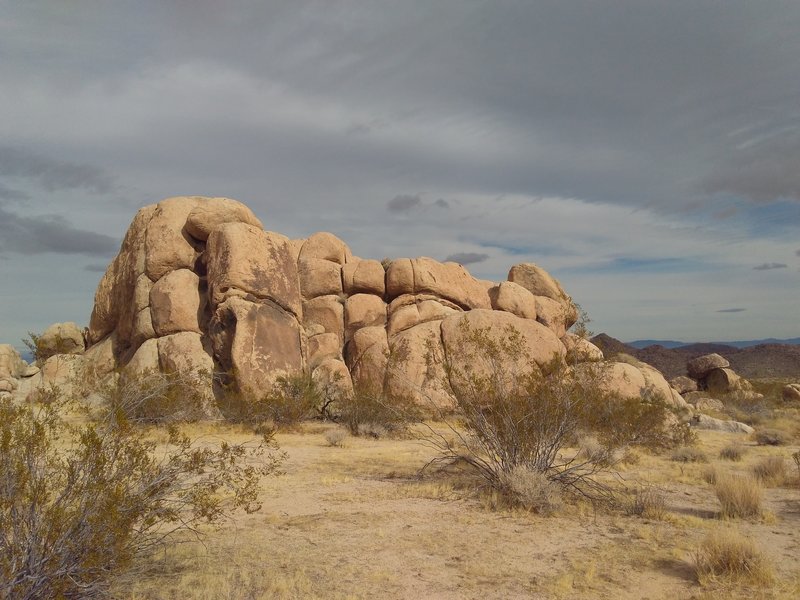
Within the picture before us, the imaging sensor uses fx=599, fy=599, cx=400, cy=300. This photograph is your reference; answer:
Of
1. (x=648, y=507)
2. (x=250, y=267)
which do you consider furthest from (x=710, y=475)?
(x=250, y=267)

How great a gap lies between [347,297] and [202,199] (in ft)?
25.5

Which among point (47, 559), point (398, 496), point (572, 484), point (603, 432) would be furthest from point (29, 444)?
point (603, 432)

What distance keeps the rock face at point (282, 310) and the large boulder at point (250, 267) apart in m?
0.05

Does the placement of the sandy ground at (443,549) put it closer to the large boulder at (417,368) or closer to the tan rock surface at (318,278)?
the large boulder at (417,368)

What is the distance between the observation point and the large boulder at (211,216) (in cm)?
2489

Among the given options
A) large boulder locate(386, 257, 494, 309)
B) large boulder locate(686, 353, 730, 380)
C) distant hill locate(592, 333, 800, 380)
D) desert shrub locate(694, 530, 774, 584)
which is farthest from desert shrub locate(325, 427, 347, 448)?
distant hill locate(592, 333, 800, 380)

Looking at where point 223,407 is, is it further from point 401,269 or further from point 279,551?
point 279,551

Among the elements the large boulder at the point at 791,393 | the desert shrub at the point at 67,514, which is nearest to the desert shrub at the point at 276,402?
the desert shrub at the point at 67,514

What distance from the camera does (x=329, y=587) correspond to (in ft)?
20.7

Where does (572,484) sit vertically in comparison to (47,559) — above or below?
below

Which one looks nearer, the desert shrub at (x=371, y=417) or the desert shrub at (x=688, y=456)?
the desert shrub at (x=688, y=456)

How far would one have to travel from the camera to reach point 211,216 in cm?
2492

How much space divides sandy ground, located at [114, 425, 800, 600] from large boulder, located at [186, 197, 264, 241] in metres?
15.9

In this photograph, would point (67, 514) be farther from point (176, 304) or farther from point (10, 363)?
point (10, 363)
